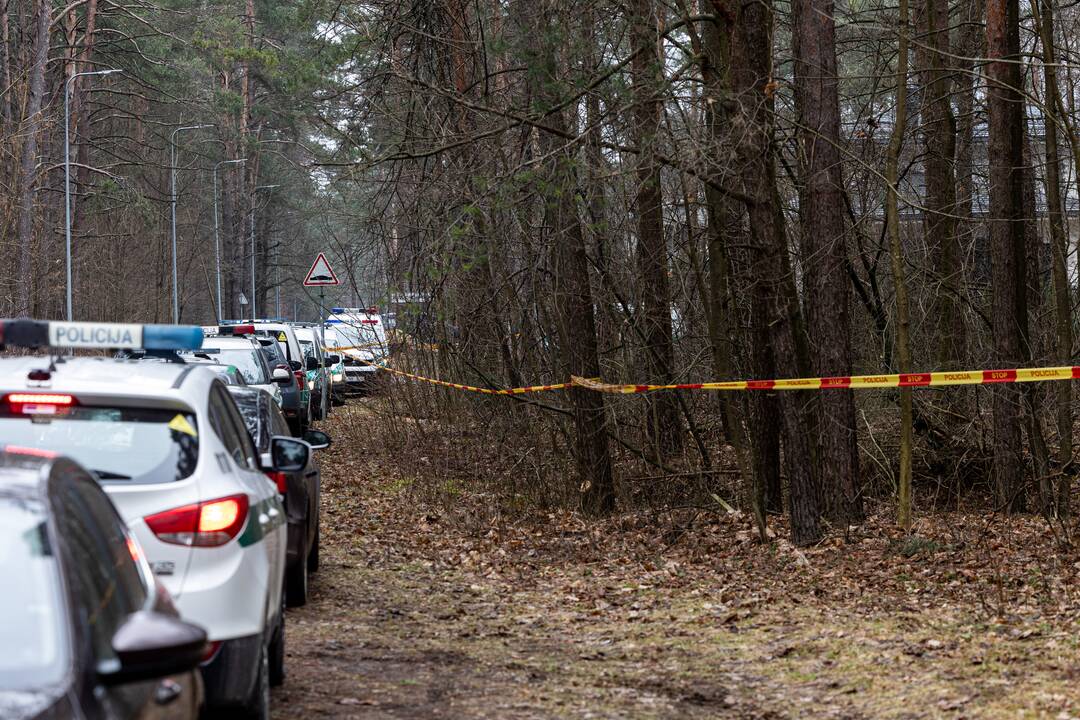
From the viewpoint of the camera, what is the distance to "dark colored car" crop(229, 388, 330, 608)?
9562mm

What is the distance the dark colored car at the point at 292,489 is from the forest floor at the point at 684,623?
0.38 m

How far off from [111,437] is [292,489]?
11.8ft

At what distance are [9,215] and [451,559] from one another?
23.0 metres

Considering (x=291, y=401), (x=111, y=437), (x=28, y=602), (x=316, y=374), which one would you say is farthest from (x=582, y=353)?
(x=316, y=374)

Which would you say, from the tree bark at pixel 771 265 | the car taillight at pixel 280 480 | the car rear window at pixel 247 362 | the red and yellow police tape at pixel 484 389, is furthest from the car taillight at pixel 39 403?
the car rear window at pixel 247 362

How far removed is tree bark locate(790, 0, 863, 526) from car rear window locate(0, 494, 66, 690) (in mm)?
10252

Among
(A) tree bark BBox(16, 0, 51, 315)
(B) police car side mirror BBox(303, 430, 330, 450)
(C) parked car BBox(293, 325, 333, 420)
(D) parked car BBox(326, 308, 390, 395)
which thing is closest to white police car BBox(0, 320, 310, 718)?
(B) police car side mirror BBox(303, 430, 330, 450)

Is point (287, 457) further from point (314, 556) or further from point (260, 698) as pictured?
point (314, 556)

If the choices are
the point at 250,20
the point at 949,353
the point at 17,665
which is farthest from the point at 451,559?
the point at 250,20

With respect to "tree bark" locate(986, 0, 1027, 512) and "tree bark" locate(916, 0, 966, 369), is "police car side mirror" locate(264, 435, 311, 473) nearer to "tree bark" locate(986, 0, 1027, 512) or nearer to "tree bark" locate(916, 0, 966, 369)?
"tree bark" locate(986, 0, 1027, 512)

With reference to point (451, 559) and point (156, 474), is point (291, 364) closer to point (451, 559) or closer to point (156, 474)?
point (451, 559)

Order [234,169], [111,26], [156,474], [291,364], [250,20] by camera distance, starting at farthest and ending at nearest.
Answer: [234,169] → [250,20] → [111,26] → [291,364] → [156,474]

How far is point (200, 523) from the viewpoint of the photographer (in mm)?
5844

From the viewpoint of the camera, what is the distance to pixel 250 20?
50.2 metres
